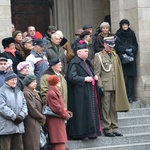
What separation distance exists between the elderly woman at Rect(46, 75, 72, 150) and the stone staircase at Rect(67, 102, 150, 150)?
86cm

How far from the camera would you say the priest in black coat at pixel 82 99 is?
1214cm

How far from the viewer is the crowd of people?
10531 mm

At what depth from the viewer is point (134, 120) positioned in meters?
13.7

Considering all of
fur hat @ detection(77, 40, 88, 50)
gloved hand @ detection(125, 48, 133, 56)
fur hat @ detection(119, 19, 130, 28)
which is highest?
fur hat @ detection(119, 19, 130, 28)

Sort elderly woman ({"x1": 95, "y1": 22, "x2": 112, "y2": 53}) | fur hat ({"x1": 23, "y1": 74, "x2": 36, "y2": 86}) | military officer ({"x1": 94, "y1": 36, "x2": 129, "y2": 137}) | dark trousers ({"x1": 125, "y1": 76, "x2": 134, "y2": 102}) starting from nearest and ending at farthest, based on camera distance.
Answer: fur hat ({"x1": 23, "y1": 74, "x2": 36, "y2": 86}) < military officer ({"x1": 94, "y1": 36, "x2": 129, "y2": 137}) < elderly woman ({"x1": 95, "y1": 22, "x2": 112, "y2": 53}) < dark trousers ({"x1": 125, "y1": 76, "x2": 134, "y2": 102})

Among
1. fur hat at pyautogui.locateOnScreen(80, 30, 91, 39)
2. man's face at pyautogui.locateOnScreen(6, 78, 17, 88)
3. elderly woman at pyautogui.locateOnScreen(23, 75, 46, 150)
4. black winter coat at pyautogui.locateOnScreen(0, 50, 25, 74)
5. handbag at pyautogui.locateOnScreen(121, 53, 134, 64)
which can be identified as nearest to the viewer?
man's face at pyautogui.locateOnScreen(6, 78, 17, 88)

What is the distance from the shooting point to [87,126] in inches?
478

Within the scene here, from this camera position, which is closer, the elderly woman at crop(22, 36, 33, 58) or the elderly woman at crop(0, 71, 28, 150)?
the elderly woman at crop(0, 71, 28, 150)

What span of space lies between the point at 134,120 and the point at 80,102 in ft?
6.38

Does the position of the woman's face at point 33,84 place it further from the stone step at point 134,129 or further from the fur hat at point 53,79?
the stone step at point 134,129

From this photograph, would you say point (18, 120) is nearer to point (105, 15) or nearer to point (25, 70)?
point (25, 70)

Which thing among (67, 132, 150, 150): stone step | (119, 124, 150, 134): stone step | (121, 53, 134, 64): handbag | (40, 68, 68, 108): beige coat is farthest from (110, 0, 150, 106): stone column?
(40, 68, 68, 108): beige coat

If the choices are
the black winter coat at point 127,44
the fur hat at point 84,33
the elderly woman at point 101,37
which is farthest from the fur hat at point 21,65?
the black winter coat at point 127,44

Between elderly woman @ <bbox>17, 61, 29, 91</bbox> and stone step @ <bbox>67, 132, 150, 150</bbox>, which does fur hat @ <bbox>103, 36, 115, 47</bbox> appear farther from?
elderly woman @ <bbox>17, 61, 29, 91</bbox>
